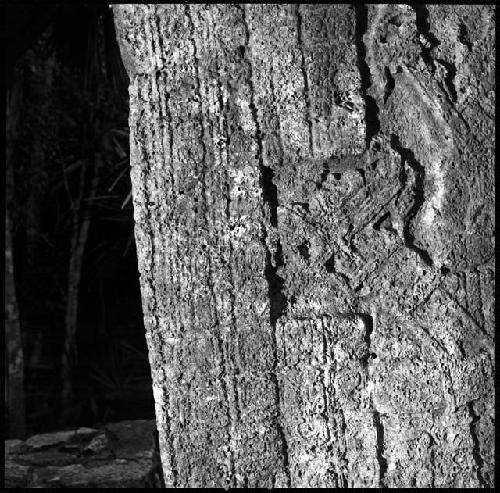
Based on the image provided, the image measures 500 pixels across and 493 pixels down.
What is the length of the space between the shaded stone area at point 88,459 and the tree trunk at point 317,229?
6.24 ft

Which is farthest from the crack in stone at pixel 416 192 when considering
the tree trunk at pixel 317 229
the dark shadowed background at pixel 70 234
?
the dark shadowed background at pixel 70 234

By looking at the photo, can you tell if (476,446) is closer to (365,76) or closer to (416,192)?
(416,192)

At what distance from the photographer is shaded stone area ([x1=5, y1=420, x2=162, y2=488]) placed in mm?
3850

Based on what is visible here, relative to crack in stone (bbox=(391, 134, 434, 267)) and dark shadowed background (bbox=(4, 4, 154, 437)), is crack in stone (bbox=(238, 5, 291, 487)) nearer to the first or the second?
crack in stone (bbox=(391, 134, 434, 267))

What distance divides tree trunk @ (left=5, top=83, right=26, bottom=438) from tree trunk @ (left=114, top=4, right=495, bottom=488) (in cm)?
306

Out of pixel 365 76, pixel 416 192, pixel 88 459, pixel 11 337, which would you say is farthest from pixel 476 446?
pixel 11 337

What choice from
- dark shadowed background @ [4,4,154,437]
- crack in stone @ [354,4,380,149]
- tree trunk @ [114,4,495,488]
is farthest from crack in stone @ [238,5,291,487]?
dark shadowed background @ [4,4,154,437]

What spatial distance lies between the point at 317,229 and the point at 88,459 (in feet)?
8.10

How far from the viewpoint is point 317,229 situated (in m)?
2.03

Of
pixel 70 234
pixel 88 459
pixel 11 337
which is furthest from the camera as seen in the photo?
pixel 70 234

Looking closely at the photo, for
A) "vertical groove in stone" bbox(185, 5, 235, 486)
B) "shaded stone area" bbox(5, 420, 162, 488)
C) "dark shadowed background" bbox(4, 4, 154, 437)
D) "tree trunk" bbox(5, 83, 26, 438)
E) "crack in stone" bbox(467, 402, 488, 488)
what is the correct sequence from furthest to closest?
"dark shadowed background" bbox(4, 4, 154, 437)
"tree trunk" bbox(5, 83, 26, 438)
"shaded stone area" bbox(5, 420, 162, 488)
"crack in stone" bbox(467, 402, 488, 488)
"vertical groove in stone" bbox(185, 5, 235, 486)

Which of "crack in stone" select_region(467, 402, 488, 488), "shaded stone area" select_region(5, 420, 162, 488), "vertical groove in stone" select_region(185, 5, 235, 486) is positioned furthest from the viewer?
"shaded stone area" select_region(5, 420, 162, 488)

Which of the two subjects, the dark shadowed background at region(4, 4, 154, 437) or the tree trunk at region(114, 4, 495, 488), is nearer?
the tree trunk at region(114, 4, 495, 488)

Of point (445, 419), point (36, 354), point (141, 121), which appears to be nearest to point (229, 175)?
point (141, 121)
